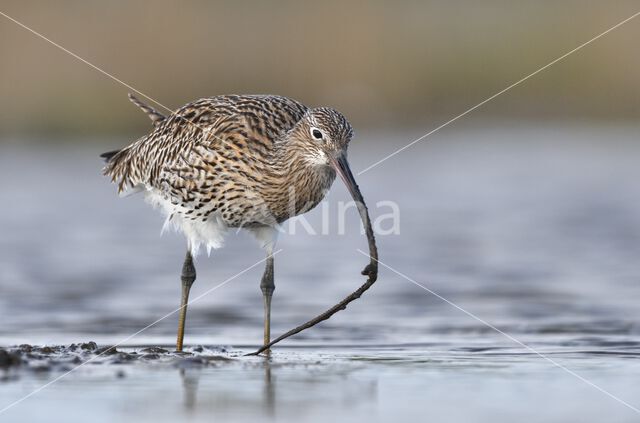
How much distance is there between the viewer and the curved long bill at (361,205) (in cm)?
790

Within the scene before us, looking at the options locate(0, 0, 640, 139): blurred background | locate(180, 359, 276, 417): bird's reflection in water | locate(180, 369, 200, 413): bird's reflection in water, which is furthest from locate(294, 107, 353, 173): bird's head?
locate(0, 0, 640, 139): blurred background

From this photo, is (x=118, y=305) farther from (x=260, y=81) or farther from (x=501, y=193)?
(x=260, y=81)

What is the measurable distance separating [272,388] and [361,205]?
1569 millimetres

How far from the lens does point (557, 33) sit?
26125mm

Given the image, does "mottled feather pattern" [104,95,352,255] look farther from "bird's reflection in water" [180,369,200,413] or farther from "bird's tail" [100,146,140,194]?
"bird's reflection in water" [180,369,200,413]

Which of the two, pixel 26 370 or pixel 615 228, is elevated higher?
pixel 615 228

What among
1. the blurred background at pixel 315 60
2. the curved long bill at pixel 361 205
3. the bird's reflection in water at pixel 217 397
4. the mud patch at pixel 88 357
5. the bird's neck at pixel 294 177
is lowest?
the bird's reflection in water at pixel 217 397

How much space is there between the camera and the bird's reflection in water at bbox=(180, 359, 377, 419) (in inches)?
255

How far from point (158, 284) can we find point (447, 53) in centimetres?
1490

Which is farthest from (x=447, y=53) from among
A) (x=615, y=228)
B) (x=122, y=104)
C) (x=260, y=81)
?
(x=615, y=228)

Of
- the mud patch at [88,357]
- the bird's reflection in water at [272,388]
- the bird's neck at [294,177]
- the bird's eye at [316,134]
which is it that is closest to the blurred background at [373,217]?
the bird's reflection in water at [272,388]

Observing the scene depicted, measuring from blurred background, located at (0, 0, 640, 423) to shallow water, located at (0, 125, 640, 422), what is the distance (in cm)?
4

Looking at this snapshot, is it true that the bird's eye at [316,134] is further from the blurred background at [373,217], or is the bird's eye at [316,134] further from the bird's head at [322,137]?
the blurred background at [373,217]

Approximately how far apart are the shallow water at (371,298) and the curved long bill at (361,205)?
0.62 metres
